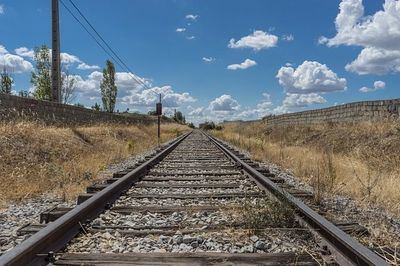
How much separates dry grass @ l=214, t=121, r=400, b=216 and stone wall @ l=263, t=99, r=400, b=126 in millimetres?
754

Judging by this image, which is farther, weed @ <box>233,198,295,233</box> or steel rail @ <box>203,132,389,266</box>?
weed @ <box>233,198,295,233</box>

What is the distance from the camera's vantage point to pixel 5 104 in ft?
43.9

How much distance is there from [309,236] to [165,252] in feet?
4.66

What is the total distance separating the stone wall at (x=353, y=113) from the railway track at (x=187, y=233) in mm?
12386

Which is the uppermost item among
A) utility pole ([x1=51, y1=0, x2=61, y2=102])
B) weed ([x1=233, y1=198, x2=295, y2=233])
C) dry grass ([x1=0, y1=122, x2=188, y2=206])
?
utility pole ([x1=51, y1=0, x2=61, y2=102])

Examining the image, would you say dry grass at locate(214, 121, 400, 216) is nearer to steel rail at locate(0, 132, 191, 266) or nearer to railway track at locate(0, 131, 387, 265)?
railway track at locate(0, 131, 387, 265)

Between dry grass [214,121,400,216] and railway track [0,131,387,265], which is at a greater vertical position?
dry grass [214,121,400,216]

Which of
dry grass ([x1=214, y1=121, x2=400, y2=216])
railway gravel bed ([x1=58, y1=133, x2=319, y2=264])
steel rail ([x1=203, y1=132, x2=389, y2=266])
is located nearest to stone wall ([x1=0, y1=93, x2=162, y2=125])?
dry grass ([x1=214, y1=121, x2=400, y2=216])

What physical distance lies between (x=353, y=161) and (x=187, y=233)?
841cm

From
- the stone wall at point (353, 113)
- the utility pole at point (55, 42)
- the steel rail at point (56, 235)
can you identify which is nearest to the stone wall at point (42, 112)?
the utility pole at point (55, 42)

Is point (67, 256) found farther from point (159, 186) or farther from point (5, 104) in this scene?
point (5, 104)

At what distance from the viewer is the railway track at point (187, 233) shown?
10.8ft

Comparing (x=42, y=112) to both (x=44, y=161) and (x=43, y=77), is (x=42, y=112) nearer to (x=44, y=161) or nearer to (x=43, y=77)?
(x=44, y=161)

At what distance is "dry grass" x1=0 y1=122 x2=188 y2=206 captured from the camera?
7102 millimetres
